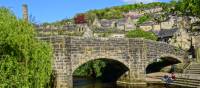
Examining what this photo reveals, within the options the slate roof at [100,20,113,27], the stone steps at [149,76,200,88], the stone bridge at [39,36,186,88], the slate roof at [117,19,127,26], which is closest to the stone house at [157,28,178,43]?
the stone bridge at [39,36,186,88]

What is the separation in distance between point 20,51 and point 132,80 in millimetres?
22416

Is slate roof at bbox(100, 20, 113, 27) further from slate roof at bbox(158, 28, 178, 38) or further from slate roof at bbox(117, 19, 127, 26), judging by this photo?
slate roof at bbox(158, 28, 178, 38)

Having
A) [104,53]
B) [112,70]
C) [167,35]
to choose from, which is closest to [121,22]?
[167,35]

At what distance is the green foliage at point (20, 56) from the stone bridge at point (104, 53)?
9.98m

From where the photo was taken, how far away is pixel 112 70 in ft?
152

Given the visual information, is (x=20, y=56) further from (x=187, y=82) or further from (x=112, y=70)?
(x=112, y=70)

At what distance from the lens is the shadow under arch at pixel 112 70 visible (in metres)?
41.2

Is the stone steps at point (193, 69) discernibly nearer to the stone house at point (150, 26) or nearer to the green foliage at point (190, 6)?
the green foliage at point (190, 6)

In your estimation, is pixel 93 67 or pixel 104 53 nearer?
pixel 104 53

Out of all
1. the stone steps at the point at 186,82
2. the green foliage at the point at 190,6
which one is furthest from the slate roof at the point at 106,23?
the stone steps at the point at 186,82

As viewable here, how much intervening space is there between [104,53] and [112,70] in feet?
28.5

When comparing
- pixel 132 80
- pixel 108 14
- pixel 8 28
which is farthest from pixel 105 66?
pixel 108 14

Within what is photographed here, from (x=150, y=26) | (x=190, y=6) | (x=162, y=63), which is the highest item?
(x=150, y=26)

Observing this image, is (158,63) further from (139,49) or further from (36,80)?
(36,80)
